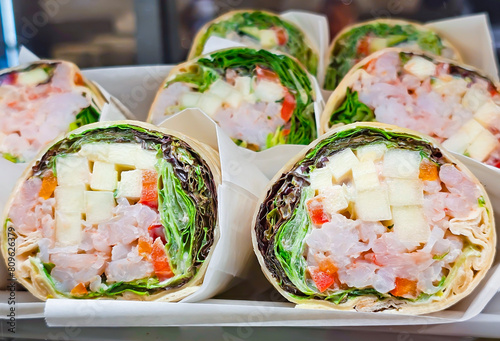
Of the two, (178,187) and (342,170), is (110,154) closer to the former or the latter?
(178,187)

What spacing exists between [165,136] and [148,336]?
537 mm

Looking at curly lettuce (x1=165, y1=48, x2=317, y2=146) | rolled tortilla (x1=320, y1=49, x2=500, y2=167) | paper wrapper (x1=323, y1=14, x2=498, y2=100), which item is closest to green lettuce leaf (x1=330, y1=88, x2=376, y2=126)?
rolled tortilla (x1=320, y1=49, x2=500, y2=167)

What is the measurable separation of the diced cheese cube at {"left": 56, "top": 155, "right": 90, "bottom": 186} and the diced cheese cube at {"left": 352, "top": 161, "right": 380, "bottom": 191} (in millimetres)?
719

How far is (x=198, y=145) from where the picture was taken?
1.54m

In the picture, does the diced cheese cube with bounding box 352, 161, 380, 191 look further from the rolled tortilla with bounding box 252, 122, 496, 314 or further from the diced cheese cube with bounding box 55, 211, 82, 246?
the diced cheese cube with bounding box 55, 211, 82, 246

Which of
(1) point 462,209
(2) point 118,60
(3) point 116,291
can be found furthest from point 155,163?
(2) point 118,60

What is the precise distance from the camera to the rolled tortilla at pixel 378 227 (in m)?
1.37

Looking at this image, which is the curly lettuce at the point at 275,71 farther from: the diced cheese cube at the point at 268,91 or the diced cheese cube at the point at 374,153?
the diced cheese cube at the point at 374,153

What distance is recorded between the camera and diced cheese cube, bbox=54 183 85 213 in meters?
1.50

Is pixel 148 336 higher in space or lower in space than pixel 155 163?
lower

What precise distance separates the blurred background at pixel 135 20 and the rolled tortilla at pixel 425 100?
1.00 meters

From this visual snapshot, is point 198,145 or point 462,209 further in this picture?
point 198,145

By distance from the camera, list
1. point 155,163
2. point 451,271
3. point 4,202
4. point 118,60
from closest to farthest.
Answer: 1. point 451,271
2. point 155,163
3. point 4,202
4. point 118,60

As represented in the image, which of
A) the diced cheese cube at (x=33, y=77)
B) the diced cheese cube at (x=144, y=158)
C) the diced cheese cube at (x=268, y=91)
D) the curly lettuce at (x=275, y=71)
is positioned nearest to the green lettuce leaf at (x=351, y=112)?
the curly lettuce at (x=275, y=71)
